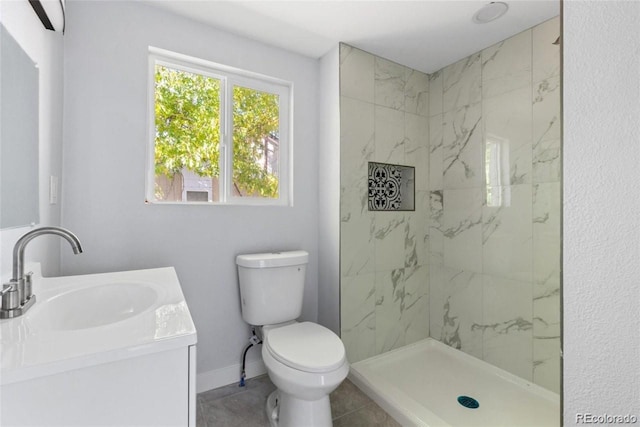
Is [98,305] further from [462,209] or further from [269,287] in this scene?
[462,209]

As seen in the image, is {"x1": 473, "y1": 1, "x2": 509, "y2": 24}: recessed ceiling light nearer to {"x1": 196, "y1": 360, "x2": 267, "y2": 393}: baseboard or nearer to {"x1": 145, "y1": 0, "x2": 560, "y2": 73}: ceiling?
Result: {"x1": 145, "y1": 0, "x2": 560, "y2": 73}: ceiling

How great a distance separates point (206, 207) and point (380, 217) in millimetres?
1199

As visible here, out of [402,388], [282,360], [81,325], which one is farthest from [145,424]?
[402,388]

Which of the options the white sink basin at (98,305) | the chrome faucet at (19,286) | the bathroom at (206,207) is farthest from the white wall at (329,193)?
the chrome faucet at (19,286)

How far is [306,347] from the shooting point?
4.78ft

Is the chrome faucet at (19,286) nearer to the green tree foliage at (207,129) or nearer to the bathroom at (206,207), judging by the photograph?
the bathroom at (206,207)

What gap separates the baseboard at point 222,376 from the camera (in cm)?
179

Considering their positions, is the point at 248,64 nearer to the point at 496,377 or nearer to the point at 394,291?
the point at 394,291

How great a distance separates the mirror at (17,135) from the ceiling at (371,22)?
3.09ft

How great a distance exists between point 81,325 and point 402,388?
1762 millimetres

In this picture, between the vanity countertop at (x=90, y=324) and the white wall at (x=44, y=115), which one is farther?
the white wall at (x=44, y=115)

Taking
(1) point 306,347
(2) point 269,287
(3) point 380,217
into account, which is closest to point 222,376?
(2) point 269,287
